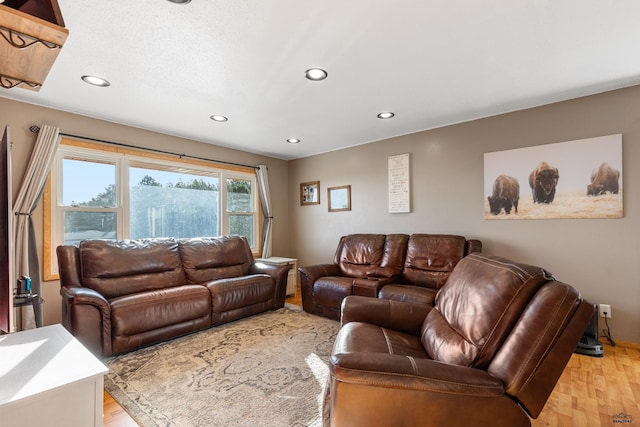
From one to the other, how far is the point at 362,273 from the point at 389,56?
8.13ft

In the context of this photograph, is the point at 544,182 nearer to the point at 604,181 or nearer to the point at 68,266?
the point at 604,181

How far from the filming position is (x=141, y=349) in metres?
2.72

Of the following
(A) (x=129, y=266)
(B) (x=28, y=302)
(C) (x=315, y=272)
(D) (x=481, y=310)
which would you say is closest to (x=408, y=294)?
(C) (x=315, y=272)

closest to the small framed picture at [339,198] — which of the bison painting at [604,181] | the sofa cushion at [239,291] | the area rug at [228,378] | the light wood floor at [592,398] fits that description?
the sofa cushion at [239,291]

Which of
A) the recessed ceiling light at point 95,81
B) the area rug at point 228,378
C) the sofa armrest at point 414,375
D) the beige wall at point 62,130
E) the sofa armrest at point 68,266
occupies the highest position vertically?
the recessed ceiling light at point 95,81

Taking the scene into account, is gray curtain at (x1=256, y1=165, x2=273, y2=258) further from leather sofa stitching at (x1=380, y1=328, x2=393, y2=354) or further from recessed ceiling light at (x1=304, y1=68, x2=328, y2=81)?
leather sofa stitching at (x1=380, y1=328, x2=393, y2=354)

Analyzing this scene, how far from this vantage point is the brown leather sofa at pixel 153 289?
8.25 feet

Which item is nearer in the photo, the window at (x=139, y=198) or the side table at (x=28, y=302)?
the side table at (x=28, y=302)

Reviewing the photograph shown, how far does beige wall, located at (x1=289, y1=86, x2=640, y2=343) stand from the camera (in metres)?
2.70

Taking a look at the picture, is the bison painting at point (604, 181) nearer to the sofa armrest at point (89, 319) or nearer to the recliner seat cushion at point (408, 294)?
the recliner seat cushion at point (408, 294)

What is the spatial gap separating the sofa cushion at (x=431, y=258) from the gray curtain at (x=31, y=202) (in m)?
3.79

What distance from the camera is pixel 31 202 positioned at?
2877mm

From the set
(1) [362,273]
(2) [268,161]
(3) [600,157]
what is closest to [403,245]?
(1) [362,273]

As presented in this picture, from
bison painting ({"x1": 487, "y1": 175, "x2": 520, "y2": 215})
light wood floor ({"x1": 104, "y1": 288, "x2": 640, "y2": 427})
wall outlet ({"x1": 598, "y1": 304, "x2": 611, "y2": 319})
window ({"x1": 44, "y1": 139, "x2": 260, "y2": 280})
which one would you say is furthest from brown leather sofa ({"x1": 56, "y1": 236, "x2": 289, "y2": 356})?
wall outlet ({"x1": 598, "y1": 304, "x2": 611, "y2": 319})
